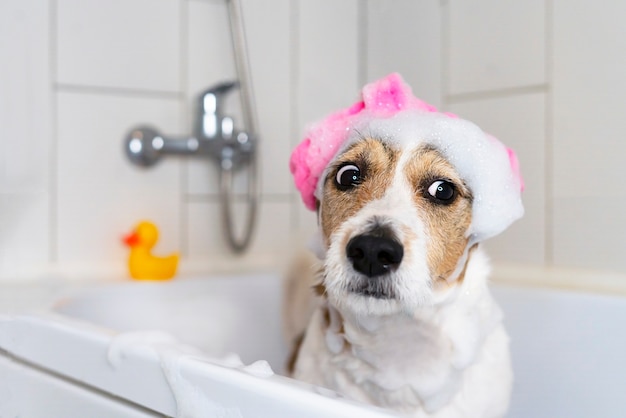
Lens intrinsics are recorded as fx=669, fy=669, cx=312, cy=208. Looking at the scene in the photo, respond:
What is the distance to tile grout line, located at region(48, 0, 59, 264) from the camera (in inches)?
67.8

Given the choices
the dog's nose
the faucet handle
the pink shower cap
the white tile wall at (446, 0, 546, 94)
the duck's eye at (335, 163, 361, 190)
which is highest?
the white tile wall at (446, 0, 546, 94)

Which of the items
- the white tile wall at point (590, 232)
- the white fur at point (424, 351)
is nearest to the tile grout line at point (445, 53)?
the white tile wall at point (590, 232)

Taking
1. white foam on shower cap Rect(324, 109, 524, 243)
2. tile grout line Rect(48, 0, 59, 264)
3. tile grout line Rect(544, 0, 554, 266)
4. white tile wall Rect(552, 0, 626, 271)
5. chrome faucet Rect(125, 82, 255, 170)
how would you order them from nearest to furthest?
white foam on shower cap Rect(324, 109, 524, 243)
white tile wall Rect(552, 0, 626, 271)
tile grout line Rect(544, 0, 554, 266)
tile grout line Rect(48, 0, 59, 264)
chrome faucet Rect(125, 82, 255, 170)

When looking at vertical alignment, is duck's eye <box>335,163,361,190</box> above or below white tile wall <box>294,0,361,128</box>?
below

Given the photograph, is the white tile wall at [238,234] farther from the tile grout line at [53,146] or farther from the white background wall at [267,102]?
the tile grout line at [53,146]

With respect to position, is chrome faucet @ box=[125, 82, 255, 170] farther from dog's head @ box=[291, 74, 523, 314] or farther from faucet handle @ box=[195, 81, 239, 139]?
dog's head @ box=[291, 74, 523, 314]

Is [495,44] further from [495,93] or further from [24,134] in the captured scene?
[24,134]

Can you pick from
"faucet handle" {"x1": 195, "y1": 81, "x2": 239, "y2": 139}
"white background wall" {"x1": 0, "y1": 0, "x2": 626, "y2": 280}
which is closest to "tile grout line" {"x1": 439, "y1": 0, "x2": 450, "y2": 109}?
"white background wall" {"x1": 0, "y1": 0, "x2": 626, "y2": 280}

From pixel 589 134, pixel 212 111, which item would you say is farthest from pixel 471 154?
pixel 212 111

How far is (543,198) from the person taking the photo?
5.25 ft

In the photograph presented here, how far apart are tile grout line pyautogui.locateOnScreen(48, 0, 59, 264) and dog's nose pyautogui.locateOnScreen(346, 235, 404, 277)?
111cm

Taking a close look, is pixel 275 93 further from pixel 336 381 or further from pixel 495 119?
pixel 336 381

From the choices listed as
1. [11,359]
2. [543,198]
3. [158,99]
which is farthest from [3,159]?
[543,198]

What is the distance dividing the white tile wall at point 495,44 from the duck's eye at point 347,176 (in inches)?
30.1
